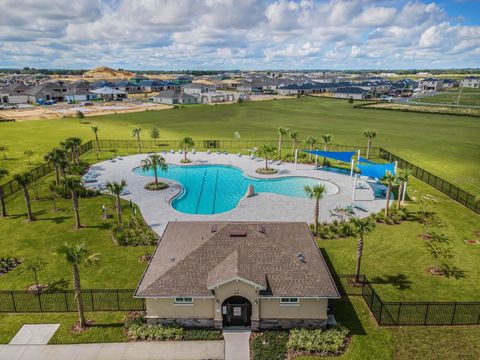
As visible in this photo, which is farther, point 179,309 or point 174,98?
point 174,98

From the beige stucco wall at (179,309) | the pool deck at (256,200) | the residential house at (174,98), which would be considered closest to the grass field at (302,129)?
the pool deck at (256,200)

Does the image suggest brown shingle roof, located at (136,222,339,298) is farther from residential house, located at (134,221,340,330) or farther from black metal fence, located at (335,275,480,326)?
black metal fence, located at (335,275,480,326)

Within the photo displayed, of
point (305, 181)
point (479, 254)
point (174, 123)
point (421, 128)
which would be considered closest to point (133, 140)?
point (174, 123)

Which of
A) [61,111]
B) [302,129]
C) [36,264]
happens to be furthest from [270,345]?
[61,111]

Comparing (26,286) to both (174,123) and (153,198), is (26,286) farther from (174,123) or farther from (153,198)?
(174,123)

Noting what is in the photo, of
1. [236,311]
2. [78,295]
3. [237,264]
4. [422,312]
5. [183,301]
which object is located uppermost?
[237,264]

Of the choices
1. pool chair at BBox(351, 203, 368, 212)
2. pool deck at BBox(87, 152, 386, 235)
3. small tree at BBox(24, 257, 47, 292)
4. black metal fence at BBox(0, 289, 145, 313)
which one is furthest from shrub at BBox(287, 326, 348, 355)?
pool chair at BBox(351, 203, 368, 212)

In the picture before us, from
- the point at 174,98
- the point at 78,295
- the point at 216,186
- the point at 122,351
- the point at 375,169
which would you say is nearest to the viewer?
the point at 122,351

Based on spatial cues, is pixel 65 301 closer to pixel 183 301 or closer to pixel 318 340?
pixel 183 301
